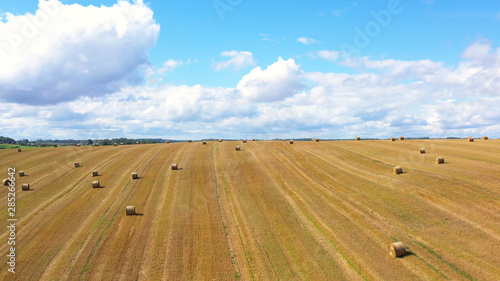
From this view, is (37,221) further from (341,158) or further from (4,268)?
(341,158)

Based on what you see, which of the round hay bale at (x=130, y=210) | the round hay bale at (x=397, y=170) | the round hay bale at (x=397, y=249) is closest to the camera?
the round hay bale at (x=397, y=249)

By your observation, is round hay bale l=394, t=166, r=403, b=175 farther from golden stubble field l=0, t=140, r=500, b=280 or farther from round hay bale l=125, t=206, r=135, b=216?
round hay bale l=125, t=206, r=135, b=216

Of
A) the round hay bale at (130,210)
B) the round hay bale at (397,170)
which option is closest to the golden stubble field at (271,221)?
the round hay bale at (130,210)

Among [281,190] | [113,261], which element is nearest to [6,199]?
[113,261]

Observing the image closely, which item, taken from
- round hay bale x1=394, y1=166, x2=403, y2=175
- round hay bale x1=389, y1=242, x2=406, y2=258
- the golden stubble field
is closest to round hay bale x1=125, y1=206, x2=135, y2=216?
the golden stubble field

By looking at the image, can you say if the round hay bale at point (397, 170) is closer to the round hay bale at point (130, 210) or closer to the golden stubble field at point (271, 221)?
the golden stubble field at point (271, 221)
